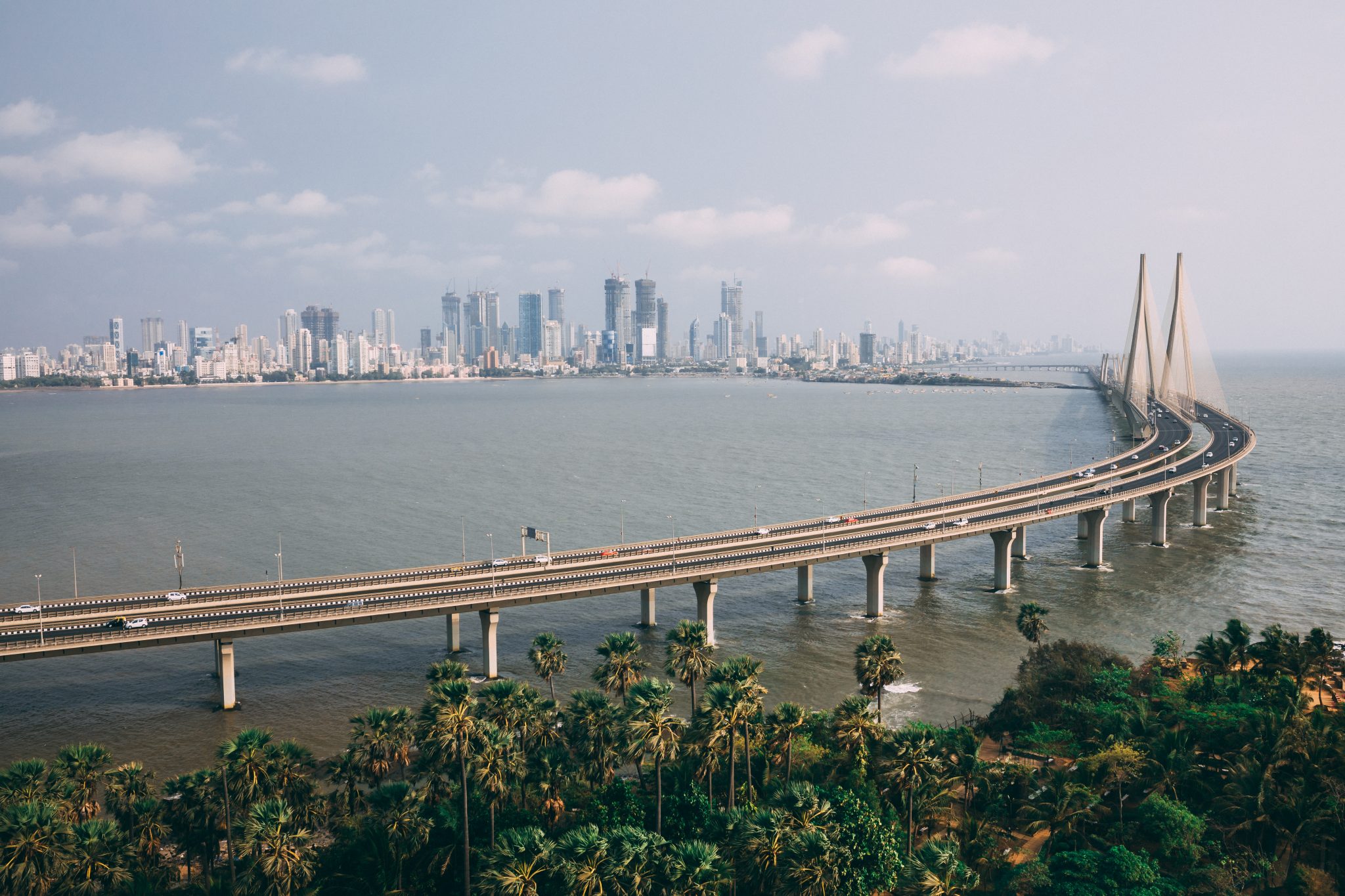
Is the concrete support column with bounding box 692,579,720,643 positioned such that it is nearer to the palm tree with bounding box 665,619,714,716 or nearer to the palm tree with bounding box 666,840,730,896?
the palm tree with bounding box 665,619,714,716

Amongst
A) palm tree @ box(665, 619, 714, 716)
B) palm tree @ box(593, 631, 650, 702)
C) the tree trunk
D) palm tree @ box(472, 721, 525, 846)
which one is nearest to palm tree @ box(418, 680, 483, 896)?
the tree trunk

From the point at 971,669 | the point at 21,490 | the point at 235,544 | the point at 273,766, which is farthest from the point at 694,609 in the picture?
the point at 21,490

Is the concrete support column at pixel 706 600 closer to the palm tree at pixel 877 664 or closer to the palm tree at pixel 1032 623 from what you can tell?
the palm tree at pixel 1032 623

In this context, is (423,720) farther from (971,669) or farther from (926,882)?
(971,669)

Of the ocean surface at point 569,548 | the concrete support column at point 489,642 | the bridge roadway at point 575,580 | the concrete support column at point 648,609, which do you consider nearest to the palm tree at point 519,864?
the ocean surface at point 569,548

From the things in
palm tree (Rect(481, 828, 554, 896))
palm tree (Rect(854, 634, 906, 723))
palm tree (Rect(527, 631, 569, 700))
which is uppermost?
palm tree (Rect(854, 634, 906, 723))

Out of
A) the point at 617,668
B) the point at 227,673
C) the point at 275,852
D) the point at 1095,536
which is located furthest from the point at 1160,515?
the point at 275,852
